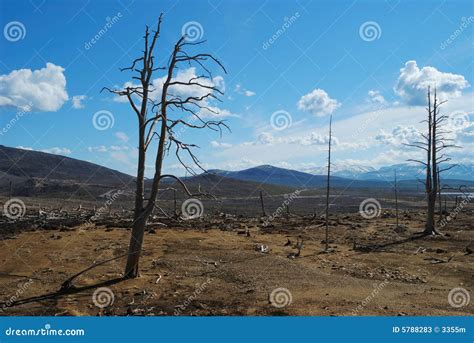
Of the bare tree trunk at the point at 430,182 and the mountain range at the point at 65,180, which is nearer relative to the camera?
the bare tree trunk at the point at 430,182

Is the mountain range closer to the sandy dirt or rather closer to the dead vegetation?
the dead vegetation

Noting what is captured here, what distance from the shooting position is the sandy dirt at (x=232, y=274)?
1196cm

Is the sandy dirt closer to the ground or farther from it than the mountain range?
closer to the ground

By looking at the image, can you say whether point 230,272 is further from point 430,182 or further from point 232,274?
point 430,182

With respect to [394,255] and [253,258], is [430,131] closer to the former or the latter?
[394,255]

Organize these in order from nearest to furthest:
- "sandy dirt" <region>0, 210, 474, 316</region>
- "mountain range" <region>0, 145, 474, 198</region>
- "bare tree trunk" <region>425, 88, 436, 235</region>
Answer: "sandy dirt" <region>0, 210, 474, 316</region> < "bare tree trunk" <region>425, 88, 436, 235</region> < "mountain range" <region>0, 145, 474, 198</region>

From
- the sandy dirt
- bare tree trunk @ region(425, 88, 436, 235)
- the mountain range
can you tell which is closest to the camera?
the sandy dirt

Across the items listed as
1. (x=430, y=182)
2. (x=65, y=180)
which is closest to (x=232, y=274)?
(x=430, y=182)

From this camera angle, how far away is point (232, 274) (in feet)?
52.9

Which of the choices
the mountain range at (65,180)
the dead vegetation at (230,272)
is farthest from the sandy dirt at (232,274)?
the mountain range at (65,180)

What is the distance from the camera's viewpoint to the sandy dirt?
12.0 meters

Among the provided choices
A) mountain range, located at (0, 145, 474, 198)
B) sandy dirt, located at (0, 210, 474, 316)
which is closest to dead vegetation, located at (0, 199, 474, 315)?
sandy dirt, located at (0, 210, 474, 316)

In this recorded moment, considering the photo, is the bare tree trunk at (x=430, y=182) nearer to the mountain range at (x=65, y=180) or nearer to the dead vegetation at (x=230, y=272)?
the dead vegetation at (x=230, y=272)

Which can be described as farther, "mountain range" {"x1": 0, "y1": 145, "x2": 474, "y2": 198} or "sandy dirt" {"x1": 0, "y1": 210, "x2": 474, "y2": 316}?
"mountain range" {"x1": 0, "y1": 145, "x2": 474, "y2": 198}
